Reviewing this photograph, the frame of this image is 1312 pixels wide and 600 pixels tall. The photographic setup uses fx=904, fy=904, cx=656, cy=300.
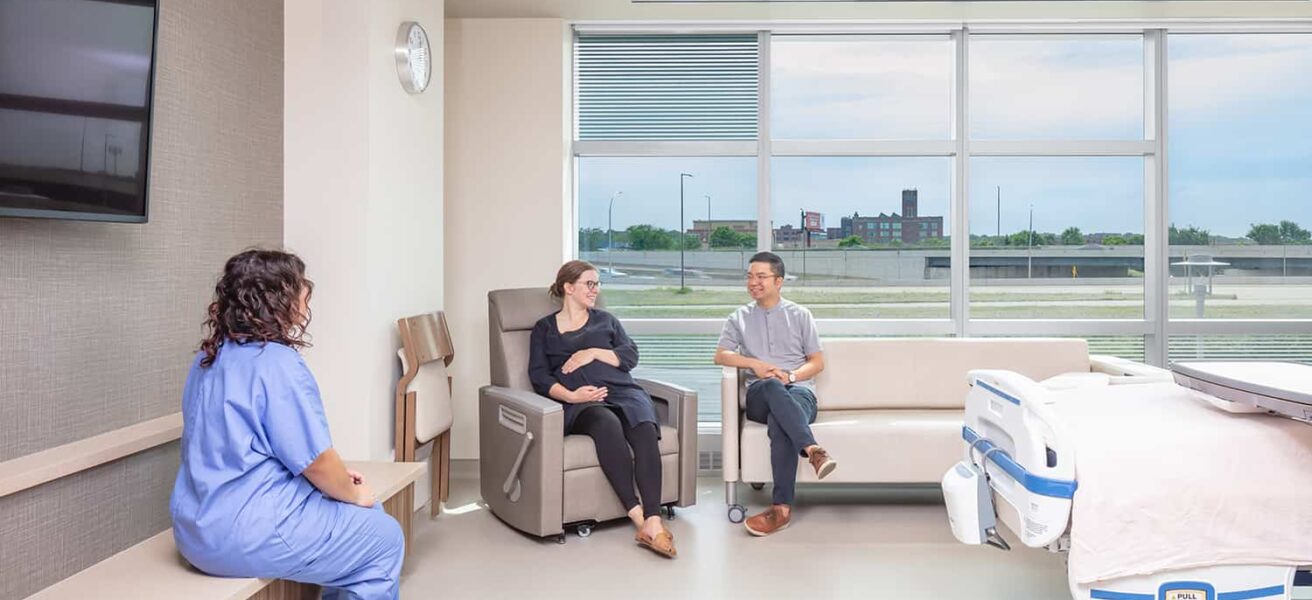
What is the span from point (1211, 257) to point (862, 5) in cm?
244

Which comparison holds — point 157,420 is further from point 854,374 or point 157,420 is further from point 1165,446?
point 854,374

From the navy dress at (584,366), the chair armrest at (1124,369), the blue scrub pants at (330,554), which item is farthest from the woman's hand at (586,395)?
the chair armrest at (1124,369)

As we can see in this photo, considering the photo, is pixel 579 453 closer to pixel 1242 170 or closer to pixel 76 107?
pixel 76 107

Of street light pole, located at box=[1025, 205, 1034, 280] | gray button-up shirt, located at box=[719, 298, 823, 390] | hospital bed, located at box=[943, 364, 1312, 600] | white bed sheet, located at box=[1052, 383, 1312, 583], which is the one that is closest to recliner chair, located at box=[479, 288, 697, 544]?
gray button-up shirt, located at box=[719, 298, 823, 390]

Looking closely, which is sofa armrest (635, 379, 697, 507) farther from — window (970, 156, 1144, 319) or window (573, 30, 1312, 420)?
window (970, 156, 1144, 319)

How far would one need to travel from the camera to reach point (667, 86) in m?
5.12

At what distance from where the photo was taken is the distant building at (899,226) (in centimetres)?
510

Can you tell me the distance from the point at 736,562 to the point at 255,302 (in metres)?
2.03

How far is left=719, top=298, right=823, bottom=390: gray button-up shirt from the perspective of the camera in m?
4.30

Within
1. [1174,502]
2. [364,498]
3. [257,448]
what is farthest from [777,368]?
[257,448]

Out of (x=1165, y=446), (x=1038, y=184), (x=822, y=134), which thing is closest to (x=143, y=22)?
(x=1165, y=446)

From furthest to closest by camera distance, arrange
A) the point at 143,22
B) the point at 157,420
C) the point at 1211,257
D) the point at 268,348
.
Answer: the point at 1211,257
the point at 157,420
the point at 143,22
the point at 268,348

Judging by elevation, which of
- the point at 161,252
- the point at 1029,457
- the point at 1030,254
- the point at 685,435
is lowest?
the point at 685,435

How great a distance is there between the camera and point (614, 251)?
5.20 metres
